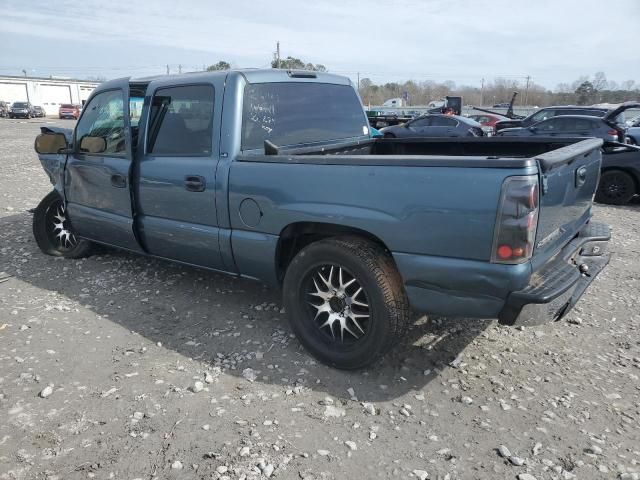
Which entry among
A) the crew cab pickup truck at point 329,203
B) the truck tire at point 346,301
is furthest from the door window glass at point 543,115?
the truck tire at point 346,301

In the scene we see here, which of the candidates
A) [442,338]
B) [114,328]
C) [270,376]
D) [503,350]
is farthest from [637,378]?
[114,328]

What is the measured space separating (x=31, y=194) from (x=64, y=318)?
20.6 feet

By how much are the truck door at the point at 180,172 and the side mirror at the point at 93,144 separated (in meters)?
0.56

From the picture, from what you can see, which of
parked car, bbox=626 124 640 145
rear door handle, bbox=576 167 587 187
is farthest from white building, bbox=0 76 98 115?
rear door handle, bbox=576 167 587 187

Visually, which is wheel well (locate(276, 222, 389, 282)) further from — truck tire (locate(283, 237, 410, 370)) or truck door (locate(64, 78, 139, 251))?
truck door (locate(64, 78, 139, 251))

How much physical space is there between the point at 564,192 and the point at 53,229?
533 centimetres

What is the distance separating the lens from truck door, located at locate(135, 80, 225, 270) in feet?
12.3

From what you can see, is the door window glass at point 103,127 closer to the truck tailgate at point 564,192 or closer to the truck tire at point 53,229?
the truck tire at point 53,229

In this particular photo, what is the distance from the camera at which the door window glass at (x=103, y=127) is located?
449cm

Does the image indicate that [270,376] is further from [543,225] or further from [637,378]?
[637,378]

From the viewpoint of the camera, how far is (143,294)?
4.64 m

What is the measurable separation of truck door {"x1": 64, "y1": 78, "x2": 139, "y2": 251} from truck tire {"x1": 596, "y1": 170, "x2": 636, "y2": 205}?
8.14m

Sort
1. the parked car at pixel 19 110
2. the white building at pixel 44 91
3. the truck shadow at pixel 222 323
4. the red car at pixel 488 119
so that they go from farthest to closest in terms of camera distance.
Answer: the white building at pixel 44 91, the parked car at pixel 19 110, the red car at pixel 488 119, the truck shadow at pixel 222 323

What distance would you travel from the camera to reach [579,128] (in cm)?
1234
